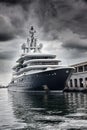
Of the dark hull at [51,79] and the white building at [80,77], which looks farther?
the white building at [80,77]

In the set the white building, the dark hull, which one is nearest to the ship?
the dark hull

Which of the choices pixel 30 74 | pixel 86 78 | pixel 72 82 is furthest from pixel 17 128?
pixel 72 82

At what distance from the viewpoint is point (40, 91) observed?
7175 centimetres

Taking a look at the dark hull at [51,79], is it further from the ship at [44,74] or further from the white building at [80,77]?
the white building at [80,77]

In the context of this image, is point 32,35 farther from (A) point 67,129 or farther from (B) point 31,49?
(A) point 67,129

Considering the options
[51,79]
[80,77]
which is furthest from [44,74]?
[80,77]

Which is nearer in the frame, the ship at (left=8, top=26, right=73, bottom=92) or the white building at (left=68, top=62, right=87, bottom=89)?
the ship at (left=8, top=26, right=73, bottom=92)

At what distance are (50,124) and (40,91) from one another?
168 feet

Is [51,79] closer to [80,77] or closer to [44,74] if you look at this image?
[44,74]

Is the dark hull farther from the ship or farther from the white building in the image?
the white building

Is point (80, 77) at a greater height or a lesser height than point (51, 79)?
greater

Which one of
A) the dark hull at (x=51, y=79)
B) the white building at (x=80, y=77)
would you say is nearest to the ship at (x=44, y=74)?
the dark hull at (x=51, y=79)

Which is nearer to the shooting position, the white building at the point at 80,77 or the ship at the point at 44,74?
the ship at the point at 44,74

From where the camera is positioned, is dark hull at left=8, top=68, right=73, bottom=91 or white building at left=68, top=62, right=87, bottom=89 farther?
white building at left=68, top=62, right=87, bottom=89
